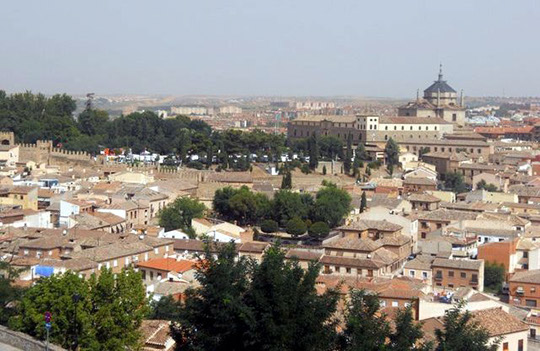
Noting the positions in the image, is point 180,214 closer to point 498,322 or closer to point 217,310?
point 498,322

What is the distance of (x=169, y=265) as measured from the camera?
55.6ft

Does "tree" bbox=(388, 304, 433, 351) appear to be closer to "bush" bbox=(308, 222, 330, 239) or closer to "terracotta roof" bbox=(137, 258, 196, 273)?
"terracotta roof" bbox=(137, 258, 196, 273)

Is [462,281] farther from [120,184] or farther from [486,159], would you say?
[486,159]

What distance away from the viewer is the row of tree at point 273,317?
7344 millimetres

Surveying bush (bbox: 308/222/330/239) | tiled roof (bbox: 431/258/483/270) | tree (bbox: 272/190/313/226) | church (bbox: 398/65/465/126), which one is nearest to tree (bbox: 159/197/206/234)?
tree (bbox: 272/190/313/226)

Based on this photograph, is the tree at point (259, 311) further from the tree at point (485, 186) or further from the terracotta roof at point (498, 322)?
the tree at point (485, 186)

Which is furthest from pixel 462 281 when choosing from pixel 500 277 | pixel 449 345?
pixel 449 345

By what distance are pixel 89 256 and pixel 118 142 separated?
20.2m

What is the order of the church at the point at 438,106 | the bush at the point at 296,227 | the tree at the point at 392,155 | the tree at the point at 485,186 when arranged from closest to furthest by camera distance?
the bush at the point at 296,227
the tree at the point at 485,186
the tree at the point at 392,155
the church at the point at 438,106

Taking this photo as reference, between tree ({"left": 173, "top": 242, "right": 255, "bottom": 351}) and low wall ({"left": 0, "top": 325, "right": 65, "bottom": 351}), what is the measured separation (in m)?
1.14

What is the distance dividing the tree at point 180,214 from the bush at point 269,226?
1.59 meters

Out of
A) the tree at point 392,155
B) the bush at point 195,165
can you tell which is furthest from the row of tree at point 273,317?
the tree at point 392,155

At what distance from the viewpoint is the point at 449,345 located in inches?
330

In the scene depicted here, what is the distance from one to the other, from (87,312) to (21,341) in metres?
1.42
